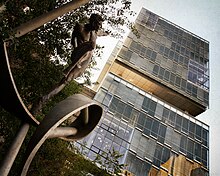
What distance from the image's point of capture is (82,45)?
3.74 m

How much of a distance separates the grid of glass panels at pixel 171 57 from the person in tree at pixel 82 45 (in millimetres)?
23406

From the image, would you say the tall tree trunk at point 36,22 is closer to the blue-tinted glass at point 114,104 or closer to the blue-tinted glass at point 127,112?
the blue-tinted glass at point 114,104

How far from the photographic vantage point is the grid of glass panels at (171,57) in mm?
28031

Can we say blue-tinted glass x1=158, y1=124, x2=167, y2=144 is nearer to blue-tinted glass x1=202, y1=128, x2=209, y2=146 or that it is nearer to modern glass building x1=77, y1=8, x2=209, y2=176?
modern glass building x1=77, y1=8, x2=209, y2=176

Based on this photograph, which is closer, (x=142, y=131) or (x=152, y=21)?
(x=142, y=131)

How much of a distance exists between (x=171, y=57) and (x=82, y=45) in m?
27.8

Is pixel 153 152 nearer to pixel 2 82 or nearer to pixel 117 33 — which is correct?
pixel 117 33

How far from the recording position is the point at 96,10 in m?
8.09

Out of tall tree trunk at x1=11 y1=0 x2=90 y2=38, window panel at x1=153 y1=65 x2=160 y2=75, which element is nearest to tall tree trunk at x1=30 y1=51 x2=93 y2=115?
tall tree trunk at x1=11 y1=0 x2=90 y2=38

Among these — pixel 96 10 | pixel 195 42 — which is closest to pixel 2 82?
pixel 96 10

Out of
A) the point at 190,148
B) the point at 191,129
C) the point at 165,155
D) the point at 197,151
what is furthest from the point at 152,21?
the point at 165,155

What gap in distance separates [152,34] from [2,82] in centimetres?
3028

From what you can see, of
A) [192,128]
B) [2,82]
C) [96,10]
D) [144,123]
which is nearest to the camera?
[2,82]

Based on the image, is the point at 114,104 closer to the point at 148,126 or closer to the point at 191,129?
the point at 148,126
